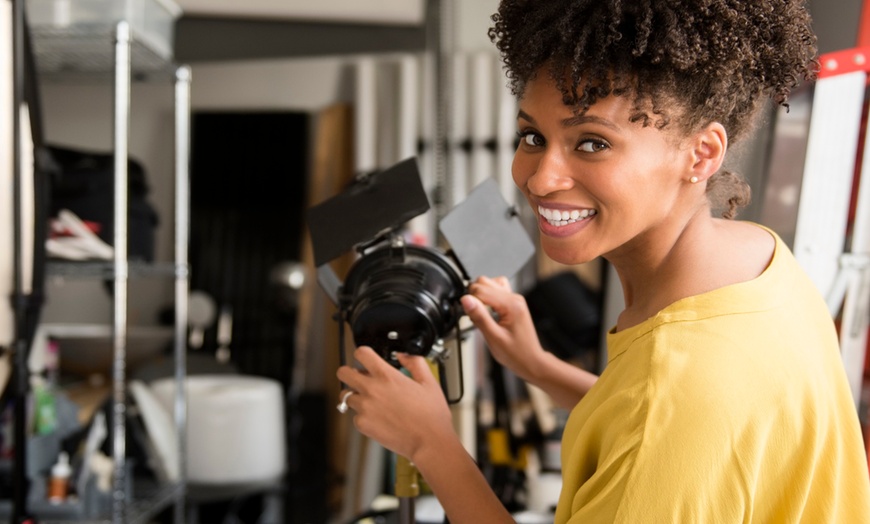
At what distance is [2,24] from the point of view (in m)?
1.26

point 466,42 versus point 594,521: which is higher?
point 466,42

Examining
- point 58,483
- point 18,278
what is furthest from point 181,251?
point 18,278

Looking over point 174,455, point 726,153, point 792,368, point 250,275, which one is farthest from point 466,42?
point 792,368

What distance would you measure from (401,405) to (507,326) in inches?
11.1

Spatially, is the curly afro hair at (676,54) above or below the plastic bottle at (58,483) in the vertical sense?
above

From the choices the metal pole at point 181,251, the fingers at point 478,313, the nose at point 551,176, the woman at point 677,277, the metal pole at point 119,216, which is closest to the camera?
the woman at point 677,277

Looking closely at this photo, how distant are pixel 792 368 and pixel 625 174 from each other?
0.22 metres

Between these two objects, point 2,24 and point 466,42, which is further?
point 466,42

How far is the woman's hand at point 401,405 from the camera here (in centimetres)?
81

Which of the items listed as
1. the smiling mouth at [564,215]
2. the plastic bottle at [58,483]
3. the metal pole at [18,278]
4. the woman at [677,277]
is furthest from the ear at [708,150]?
the plastic bottle at [58,483]

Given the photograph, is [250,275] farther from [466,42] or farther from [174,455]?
[466,42]

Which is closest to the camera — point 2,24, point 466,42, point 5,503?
point 2,24

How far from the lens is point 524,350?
1055 mm

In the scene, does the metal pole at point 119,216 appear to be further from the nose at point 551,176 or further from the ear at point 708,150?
the ear at point 708,150
